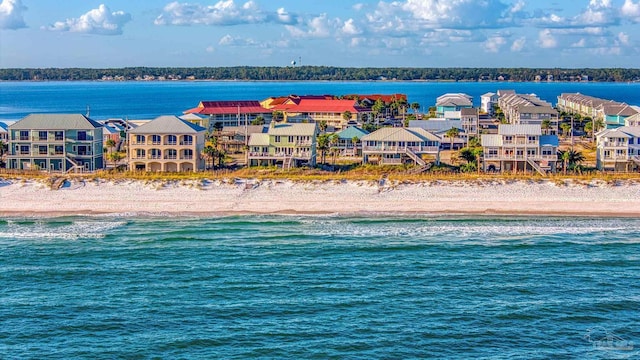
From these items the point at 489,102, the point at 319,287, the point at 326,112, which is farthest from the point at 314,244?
the point at 489,102

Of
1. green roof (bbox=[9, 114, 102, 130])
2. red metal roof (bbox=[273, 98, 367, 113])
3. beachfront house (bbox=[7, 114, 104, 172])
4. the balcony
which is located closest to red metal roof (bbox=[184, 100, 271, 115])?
red metal roof (bbox=[273, 98, 367, 113])

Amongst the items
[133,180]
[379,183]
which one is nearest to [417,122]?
[379,183]

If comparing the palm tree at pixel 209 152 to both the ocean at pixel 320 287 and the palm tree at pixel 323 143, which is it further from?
the ocean at pixel 320 287

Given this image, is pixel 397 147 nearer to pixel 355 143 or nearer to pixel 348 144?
pixel 355 143

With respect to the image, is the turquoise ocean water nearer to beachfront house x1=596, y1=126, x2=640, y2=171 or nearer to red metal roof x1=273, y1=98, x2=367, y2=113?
beachfront house x1=596, y1=126, x2=640, y2=171

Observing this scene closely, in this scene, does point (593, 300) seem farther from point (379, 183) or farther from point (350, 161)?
point (350, 161)

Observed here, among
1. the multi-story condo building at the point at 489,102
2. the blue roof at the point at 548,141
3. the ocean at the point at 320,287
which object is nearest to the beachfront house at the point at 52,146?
the ocean at the point at 320,287
